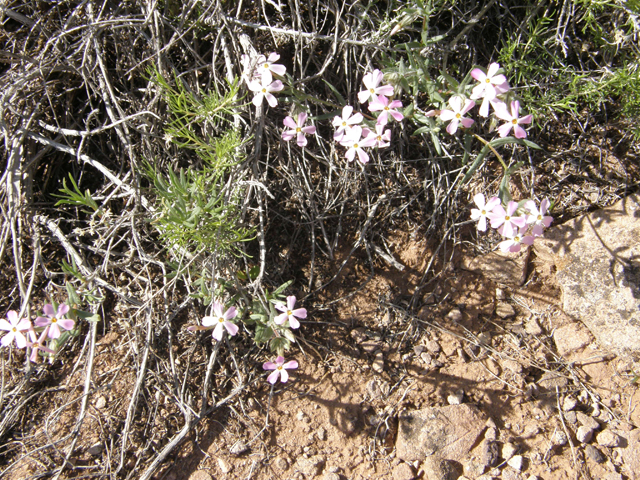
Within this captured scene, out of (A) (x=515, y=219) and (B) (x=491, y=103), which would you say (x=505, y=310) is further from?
(B) (x=491, y=103)

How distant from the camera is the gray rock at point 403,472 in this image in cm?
210

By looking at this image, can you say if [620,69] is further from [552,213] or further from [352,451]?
[352,451]

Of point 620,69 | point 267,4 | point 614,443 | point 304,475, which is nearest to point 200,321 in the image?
point 304,475

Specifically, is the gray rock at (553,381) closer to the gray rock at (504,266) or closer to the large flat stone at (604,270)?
the large flat stone at (604,270)

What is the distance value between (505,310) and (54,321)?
81.7 inches

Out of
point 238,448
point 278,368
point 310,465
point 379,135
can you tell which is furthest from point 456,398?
point 379,135

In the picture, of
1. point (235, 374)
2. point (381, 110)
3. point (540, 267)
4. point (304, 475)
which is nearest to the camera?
point (381, 110)

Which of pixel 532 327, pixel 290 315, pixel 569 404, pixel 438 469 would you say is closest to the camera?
pixel 290 315

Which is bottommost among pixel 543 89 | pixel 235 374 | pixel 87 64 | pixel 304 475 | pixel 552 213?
pixel 304 475

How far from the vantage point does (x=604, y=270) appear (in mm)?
2295

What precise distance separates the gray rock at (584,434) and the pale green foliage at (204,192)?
1813 mm

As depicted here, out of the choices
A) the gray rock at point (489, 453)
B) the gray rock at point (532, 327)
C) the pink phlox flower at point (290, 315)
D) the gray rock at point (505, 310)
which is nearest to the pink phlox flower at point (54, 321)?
the pink phlox flower at point (290, 315)

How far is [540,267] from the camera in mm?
2400

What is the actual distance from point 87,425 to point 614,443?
98.3 inches
